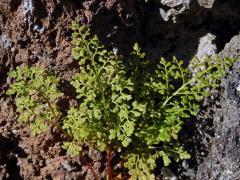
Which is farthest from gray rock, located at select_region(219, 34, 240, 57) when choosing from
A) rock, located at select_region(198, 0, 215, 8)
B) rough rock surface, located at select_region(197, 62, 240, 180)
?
rock, located at select_region(198, 0, 215, 8)

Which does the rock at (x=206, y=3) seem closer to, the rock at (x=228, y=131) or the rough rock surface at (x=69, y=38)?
the rough rock surface at (x=69, y=38)

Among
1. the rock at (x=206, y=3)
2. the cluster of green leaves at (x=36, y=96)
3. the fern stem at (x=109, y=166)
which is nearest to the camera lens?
the cluster of green leaves at (x=36, y=96)

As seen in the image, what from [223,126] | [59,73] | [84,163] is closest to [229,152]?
[223,126]

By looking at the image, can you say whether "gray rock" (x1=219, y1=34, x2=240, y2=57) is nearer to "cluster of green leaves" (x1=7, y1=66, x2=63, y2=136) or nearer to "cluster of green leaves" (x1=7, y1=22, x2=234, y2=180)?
"cluster of green leaves" (x1=7, y1=22, x2=234, y2=180)

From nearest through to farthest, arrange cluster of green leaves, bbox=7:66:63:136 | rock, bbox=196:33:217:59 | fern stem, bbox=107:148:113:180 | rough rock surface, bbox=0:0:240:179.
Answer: cluster of green leaves, bbox=7:66:63:136
rough rock surface, bbox=0:0:240:179
fern stem, bbox=107:148:113:180
rock, bbox=196:33:217:59

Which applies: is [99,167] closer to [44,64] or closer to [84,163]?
[84,163]

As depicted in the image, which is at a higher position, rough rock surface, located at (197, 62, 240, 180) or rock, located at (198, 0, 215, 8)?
rock, located at (198, 0, 215, 8)

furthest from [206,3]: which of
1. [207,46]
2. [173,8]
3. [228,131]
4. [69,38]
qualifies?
[69,38]

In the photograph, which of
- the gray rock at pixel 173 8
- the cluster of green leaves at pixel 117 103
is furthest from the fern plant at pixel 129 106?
the gray rock at pixel 173 8
